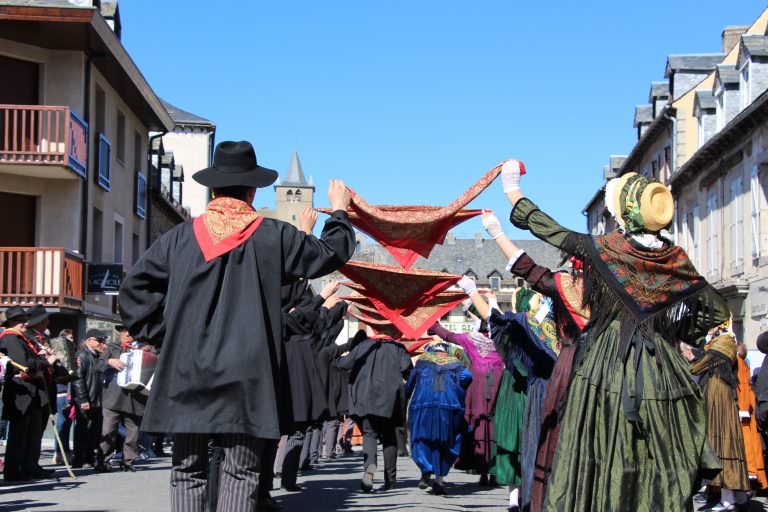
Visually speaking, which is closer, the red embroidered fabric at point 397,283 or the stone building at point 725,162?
the red embroidered fabric at point 397,283

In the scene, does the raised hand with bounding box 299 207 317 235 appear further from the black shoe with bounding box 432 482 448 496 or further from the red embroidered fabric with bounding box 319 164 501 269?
the black shoe with bounding box 432 482 448 496

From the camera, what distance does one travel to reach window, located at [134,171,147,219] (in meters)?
32.8

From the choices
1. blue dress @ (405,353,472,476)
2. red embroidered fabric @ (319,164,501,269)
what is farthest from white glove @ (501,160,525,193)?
blue dress @ (405,353,472,476)

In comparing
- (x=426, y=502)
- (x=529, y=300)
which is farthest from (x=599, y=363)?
(x=426, y=502)

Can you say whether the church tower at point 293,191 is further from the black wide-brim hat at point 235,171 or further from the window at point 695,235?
the black wide-brim hat at point 235,171

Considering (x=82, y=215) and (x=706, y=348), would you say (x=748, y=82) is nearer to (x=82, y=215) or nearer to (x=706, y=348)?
(x=82, y=215)

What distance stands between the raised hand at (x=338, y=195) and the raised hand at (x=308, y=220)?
6.1 inches

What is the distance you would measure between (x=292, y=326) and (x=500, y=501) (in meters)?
2.69

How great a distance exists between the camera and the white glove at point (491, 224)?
6734 mm

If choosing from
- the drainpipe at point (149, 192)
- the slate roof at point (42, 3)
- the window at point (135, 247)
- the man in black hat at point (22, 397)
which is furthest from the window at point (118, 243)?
Answer: the man in black hat at point (22, 397)

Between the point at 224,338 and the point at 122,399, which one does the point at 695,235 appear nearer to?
the point at 122,399

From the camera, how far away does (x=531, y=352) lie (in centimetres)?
954

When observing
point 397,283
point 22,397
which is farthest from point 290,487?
point 22,397

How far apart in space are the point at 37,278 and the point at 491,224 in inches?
736
